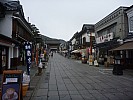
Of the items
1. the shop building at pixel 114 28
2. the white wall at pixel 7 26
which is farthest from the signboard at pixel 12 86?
the shop building at pixel 114 28

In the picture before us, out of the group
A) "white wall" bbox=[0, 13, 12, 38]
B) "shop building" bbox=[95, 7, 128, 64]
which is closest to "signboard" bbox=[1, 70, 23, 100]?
"white wall" bbox=[0, 13, 12, 38]

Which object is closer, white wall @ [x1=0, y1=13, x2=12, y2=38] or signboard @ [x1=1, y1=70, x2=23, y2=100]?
signboard @ [x1=1, y1=70, x2=23, y2=100]

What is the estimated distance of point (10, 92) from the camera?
6023 millimetres

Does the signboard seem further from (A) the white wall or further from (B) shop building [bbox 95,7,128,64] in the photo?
(B) shop building [bbox 95,7,128,64]

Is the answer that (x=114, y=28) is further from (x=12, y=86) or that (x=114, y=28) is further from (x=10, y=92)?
(x=10, y=92)

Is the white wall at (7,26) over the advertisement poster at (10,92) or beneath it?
over

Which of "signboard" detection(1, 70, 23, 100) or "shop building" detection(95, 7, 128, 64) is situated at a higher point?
"shop building" detection(95, 7, 128, 64)

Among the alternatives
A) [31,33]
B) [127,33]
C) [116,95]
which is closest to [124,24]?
[127,33]

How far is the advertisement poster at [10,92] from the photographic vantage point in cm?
597

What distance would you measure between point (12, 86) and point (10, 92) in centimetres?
21

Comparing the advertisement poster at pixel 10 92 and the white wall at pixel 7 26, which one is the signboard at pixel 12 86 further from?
the white wall at pixel 7 26

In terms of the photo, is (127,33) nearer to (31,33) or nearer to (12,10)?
(12,10)

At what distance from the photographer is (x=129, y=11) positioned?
68.0 feet

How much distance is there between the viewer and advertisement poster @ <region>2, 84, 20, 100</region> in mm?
5969
